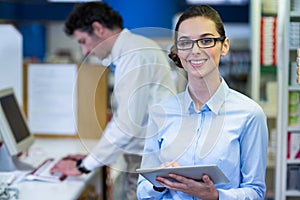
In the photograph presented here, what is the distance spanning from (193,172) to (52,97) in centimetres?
204

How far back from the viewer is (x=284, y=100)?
288 cm

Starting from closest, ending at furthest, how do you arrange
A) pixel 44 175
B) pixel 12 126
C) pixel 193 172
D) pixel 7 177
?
pixel 193 172 → pixel 7 177 → pixel 44 175 → pixel 12 126

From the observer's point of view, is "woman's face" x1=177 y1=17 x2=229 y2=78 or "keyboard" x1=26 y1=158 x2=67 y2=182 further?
"keyboard" x1=26 y1=158 x2=67 y2=182

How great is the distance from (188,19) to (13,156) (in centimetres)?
145

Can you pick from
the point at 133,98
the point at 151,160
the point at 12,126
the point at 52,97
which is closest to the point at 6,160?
the point at 12,126

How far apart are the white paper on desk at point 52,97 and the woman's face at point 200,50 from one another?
6.08ft

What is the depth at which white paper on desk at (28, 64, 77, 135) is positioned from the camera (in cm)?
352

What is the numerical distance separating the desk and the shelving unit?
1.01 meters

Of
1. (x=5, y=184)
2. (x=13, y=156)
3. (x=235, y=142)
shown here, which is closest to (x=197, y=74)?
(x=235, y=142)

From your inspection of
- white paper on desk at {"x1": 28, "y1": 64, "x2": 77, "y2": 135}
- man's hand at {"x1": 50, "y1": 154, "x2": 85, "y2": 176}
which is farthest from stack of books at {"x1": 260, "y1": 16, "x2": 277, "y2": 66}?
man's hand at {"x1": 50, "y1": 154, "x2": 85, "y2": 176}

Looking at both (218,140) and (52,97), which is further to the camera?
(52,97)

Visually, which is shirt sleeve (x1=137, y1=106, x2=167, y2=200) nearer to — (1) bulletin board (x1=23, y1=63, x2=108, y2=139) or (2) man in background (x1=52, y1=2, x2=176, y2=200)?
(2) man in background (x1=52, y1=2, x2=176, y2=200)

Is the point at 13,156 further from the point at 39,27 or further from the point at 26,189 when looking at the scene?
the point at 39,27

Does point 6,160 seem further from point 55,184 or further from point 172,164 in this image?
point 172,164
